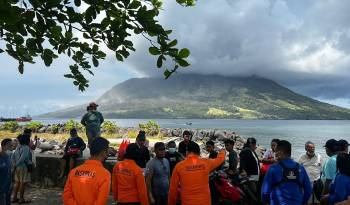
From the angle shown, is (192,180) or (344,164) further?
(192,180)

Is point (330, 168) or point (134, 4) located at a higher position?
point (134, 4)

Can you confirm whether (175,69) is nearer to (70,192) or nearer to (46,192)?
(70,192)

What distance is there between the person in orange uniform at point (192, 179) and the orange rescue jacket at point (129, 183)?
539mm

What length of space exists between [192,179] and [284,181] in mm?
1510

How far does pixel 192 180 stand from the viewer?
282 inches

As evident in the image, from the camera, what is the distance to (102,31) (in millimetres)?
6062

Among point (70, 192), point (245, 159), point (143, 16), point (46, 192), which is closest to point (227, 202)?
point (245, 159)

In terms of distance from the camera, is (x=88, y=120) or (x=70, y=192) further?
(x=88, y=120)

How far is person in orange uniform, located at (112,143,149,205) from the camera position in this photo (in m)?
7.11

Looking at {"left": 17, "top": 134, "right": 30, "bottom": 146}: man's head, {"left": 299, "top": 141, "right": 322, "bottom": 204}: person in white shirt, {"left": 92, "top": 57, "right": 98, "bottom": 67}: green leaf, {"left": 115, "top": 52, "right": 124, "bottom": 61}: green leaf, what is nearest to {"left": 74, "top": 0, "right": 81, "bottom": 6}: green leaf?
{"left": 115, "top": 52, "right": 124, "bottom": 61}: green leaf

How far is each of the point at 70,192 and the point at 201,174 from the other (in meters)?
2.56

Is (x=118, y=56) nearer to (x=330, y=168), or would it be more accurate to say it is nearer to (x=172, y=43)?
(x=172, y=43)

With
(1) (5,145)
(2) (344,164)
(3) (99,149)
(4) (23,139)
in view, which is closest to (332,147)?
→ (2) (344,164)

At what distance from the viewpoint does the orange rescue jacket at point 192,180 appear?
7.18 meters
